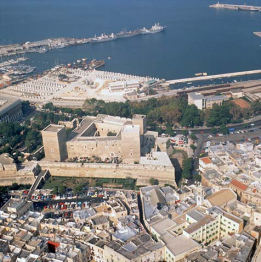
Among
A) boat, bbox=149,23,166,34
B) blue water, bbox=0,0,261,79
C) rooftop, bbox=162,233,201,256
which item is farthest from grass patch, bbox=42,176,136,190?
boat, bbox=149,23,166,34

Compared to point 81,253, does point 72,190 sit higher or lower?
lower

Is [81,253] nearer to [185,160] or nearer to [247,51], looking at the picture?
[185,160]

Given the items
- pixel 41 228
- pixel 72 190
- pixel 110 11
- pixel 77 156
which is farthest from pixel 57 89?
pixel 110 11

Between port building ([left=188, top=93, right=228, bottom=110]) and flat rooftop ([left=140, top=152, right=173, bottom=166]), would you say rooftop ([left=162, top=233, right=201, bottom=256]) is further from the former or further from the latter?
port building ([left=188, top=93, right=228, bottom=110])

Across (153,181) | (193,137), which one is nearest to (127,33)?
(193,137)

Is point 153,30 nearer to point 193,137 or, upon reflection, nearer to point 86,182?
point 193,137

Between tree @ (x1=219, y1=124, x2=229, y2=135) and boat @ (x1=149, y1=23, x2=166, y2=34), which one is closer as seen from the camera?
tree @ (x1=219, y1=124, x2=229, y2=135)
